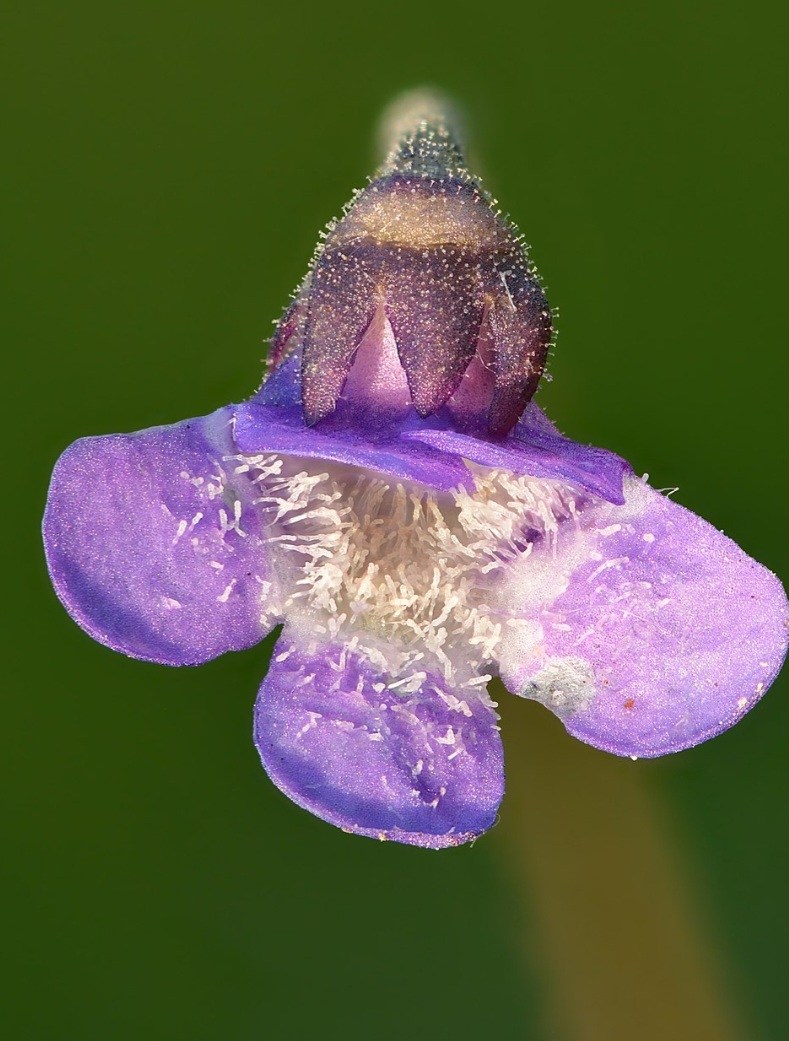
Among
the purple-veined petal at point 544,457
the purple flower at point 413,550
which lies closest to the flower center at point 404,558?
the purple flower at point 413,550

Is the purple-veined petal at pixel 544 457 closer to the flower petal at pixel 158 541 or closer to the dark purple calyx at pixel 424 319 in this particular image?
the dark purple calyx at pixel 424 319

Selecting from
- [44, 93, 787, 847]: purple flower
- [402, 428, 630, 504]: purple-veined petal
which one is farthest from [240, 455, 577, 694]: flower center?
[402, 428, 630, 504]: purple-veined petal

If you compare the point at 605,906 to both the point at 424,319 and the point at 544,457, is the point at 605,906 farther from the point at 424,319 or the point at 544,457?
the point at 424,319

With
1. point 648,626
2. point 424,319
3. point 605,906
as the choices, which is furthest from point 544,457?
point 605,906

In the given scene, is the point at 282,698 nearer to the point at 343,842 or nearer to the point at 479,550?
the point at 479,550

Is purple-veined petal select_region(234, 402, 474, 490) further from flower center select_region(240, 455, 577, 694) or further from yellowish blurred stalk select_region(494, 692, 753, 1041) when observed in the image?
yellowish blurred stalk select_region(494, 692, 753, 1041)

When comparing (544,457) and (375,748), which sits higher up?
(544,457)

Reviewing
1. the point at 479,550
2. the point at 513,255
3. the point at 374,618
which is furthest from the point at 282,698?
the point at 513,255

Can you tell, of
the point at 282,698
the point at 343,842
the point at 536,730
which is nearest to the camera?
the point at 282,698
